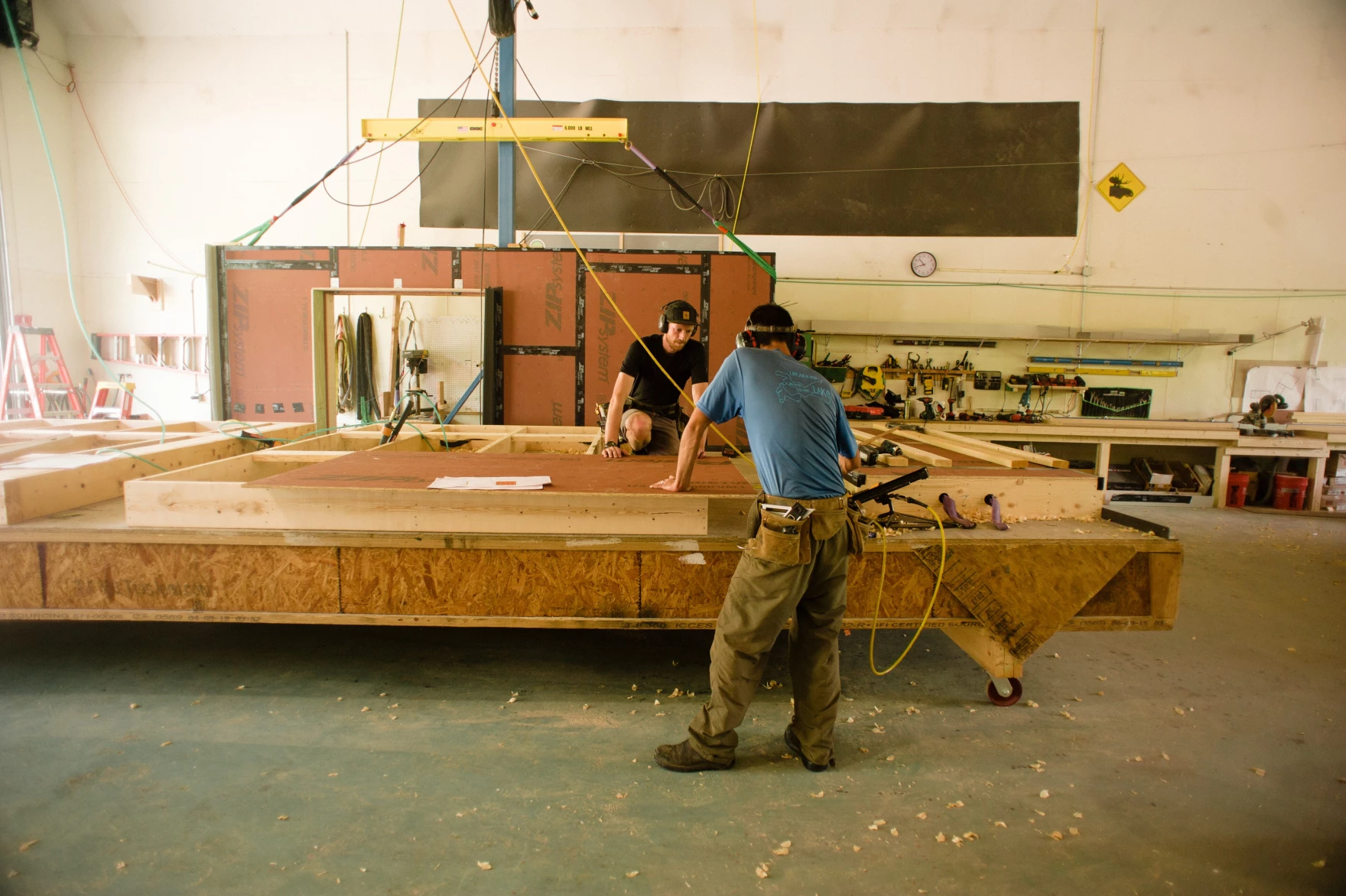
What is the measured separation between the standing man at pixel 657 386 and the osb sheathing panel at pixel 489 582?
2.99 ft

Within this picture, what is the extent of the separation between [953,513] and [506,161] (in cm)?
448

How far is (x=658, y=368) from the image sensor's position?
3730 millimetres

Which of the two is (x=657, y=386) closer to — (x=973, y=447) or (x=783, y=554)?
(x=973, y=447)

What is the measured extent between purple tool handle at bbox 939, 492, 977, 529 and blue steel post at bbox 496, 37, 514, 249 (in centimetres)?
407

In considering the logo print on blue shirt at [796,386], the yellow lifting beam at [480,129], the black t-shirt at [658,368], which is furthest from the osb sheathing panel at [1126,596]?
the yellow lifting beam at [480,129]

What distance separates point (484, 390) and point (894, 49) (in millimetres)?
5669

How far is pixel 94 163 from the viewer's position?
697 cm

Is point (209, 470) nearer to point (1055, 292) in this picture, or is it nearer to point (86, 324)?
point (86, 324)

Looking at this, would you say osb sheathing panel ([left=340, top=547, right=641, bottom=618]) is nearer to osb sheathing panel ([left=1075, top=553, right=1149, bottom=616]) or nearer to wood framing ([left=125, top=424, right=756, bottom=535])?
wood framing ([left=125, top=424, right=756, bottom=535])

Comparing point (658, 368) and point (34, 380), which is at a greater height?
point (658, 368)

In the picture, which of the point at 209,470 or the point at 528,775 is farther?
the point at 209,470

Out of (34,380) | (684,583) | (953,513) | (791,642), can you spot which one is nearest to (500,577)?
(684,583)

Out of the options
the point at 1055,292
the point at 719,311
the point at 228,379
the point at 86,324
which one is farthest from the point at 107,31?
→ the point at 1055,292

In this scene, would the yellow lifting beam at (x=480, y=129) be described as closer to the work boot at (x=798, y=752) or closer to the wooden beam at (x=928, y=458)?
the wooden beam at (x=928, y=458)
